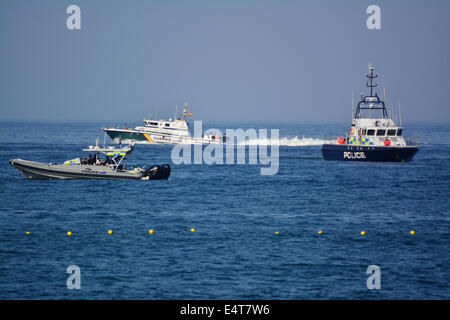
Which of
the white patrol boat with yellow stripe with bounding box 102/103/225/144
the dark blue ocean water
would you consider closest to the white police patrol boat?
the dark blue ocean water

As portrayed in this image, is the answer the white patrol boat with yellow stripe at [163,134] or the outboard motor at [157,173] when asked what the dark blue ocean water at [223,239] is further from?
the white patrol boat with yellow stripe at [163,134]

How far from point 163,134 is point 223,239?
335 feet

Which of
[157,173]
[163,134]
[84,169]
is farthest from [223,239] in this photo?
[163,134]

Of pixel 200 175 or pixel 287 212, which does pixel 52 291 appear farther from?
pixel 200 175

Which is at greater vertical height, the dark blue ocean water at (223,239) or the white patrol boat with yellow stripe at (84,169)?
the white patrol boat with yellow stripe at (84,169)

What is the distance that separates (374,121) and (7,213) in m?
51.3

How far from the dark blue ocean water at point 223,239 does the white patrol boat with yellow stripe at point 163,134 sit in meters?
69.4

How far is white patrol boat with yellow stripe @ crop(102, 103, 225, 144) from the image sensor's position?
136 meters

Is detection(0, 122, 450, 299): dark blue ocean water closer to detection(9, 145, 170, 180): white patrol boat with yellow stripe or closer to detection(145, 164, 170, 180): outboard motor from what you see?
detection(145, 164, 170, 180): outboard motor

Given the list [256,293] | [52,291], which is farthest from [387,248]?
[52,291]

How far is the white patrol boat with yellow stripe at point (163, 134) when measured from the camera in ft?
447

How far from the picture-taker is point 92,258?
32312 millimetres

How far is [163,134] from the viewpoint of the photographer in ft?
452

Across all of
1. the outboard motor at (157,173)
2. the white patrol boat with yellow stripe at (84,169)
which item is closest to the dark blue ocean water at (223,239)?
the outboard motor at (157,173)
